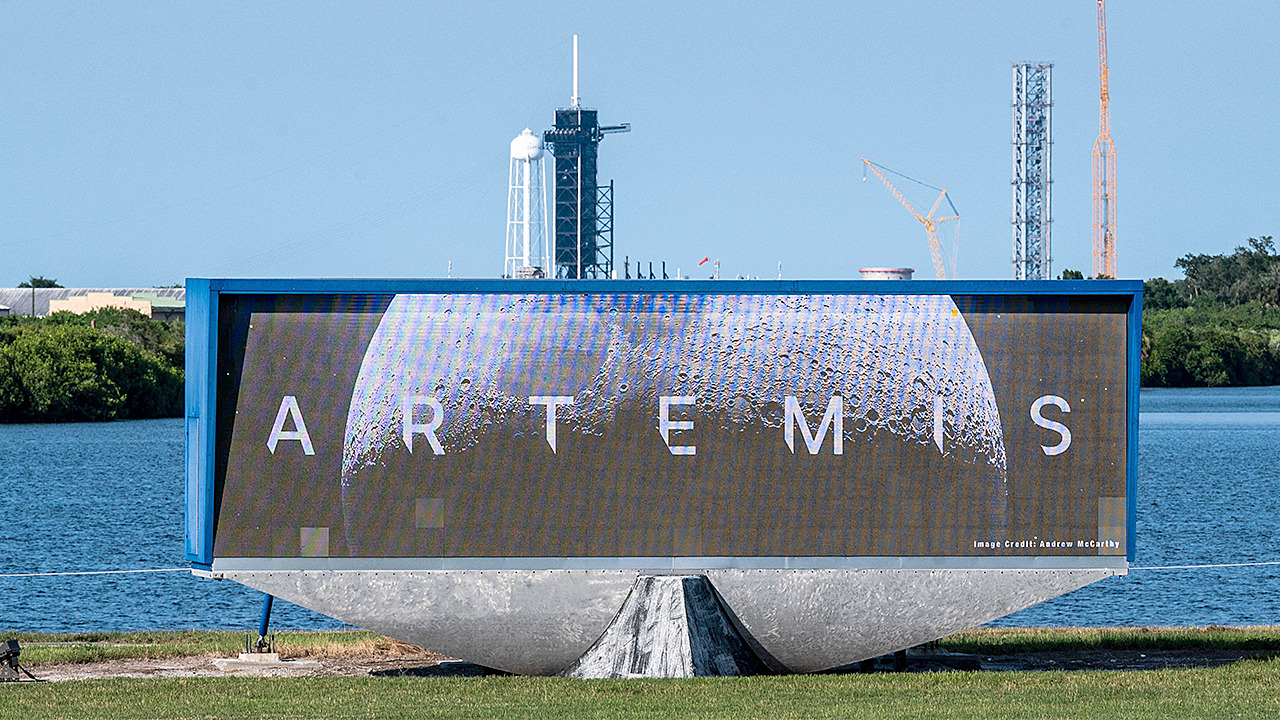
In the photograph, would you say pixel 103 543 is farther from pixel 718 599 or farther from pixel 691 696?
pixel 691 696

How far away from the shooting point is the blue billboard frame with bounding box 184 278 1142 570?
16.7 metres

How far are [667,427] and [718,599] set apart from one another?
5.76ft

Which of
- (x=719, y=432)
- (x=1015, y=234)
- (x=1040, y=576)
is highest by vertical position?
(x=1015, y=234)

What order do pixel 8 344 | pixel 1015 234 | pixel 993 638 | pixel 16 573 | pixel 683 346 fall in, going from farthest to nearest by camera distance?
pixel 1015 234
pixel 8 344
pixel 16 573
pixel 993 638
pixel 683 346

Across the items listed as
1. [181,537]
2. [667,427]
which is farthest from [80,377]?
[667,427]

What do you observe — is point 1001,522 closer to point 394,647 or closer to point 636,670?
point 636,670

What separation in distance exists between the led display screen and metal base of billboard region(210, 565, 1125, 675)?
24cm

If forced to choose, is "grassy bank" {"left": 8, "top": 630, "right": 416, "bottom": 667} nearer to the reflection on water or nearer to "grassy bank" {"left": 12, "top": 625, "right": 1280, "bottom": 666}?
"grassy bank" {"left": 12, "top": 625, "right": 1280, "bottom": 666}

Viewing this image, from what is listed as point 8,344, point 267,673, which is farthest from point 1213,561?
point 8,344

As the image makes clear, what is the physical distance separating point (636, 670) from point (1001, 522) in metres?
3.87

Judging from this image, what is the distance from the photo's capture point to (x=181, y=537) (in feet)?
155

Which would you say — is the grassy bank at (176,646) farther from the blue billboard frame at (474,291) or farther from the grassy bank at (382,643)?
the blue billboard frame at (474,291)

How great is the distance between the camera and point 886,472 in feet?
55.3

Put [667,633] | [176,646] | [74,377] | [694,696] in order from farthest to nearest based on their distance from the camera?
[74,377] → [176,646] → [667,633] → [694,696]
